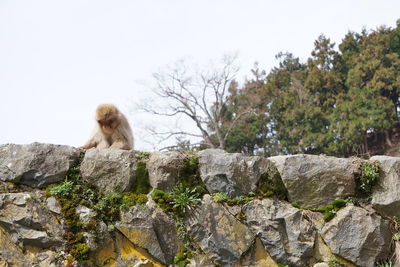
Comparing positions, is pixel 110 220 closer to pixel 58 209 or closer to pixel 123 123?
pixel 58 209

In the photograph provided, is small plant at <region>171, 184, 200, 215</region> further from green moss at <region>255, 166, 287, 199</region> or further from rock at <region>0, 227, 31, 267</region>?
rock at <region>0, 227, 31, 267</region>

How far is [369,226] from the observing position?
5148mm

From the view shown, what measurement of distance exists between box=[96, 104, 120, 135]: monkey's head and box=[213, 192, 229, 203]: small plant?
1903 millimetres

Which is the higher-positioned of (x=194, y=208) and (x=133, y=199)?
(x=133, y=199)

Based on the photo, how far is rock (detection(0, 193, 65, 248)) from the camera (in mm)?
4691

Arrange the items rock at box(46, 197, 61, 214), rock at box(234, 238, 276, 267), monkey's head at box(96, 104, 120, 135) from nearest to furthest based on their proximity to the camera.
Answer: rock at box(46, 197, 61, 214), rock at box(234, 238, 276, 267), monkey's head at box(96, 104, 120, 135)

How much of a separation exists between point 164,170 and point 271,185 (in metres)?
1.33

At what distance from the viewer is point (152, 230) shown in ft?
16.4

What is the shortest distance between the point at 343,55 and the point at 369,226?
19307 mm

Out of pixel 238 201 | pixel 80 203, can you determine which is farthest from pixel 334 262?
pixel 80 203

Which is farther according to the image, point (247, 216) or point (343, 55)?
point (343, 55)

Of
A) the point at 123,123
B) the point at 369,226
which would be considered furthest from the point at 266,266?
the point at 123,123

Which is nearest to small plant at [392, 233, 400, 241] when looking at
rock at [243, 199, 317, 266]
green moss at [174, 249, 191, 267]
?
rock at [243, 199, 317, 266]

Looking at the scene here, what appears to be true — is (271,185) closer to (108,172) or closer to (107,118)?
(108,172)
